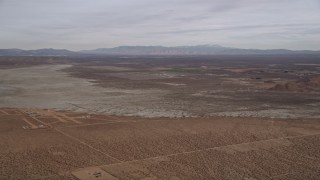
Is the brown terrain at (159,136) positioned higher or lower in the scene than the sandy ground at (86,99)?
lower

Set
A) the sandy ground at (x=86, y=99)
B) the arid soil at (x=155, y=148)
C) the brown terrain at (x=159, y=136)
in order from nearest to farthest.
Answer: the arid soil at (x=155, y=148)
the brown terrain at (x=159, y=136)
the sandy ground at (x=86, y=99)

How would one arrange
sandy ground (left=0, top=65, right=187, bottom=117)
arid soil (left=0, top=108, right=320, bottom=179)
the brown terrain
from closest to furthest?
arid soil (left=0, top=108, right=320, bottom=179) < the brown terrain < sandy ground (left=0, top=65, right=187, bottom=117)

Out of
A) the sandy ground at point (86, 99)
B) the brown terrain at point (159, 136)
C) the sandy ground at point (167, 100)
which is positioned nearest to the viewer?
the brown terrain at point (159, 136)

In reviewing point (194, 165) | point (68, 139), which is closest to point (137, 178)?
point (194, 165)

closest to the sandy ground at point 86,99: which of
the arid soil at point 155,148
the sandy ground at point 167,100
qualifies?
the sandy ground at point 167,100

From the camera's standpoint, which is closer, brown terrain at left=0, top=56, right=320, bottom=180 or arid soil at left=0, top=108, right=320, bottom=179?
arid soil at left=0, top=108, right=320, bottom=179

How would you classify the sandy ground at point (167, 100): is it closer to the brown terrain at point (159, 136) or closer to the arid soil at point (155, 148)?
the brown terrain at point (159, 136)

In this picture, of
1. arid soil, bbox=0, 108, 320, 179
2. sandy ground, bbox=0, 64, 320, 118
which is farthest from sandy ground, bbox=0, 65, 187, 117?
arid soil, bbox=0, 108, 320, 179

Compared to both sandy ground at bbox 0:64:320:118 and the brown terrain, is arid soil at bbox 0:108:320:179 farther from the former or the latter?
sandy ground at bbox 0:64:320:118

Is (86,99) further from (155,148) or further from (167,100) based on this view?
(155,148)
